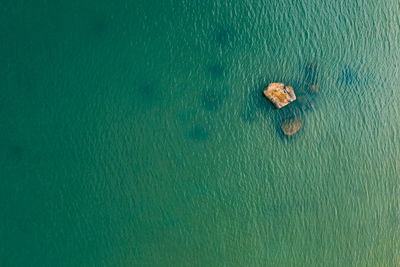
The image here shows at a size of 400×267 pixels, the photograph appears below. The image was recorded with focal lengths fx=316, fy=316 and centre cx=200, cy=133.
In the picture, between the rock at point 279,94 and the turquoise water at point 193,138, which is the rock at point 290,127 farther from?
the rock at point 279,94

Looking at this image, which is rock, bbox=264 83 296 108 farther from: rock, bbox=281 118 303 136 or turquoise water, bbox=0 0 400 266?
rock, bbox=281 118 303 136

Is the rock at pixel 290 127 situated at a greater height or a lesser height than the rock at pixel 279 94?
lesser

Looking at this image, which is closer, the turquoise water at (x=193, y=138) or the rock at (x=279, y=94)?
the turquoise water at (x=193, y=138)

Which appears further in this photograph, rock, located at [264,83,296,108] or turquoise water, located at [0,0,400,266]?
rock, located at [264,83,296,108]

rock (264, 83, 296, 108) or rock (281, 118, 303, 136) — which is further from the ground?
rock (264, 83, 296, 108)

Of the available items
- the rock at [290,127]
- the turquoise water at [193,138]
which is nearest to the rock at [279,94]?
the turquoise water at [193,138]

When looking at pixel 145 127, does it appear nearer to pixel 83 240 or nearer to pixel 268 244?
pixel 83 240

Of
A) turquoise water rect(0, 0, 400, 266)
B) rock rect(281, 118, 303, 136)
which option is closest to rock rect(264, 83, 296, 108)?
turquoise water rect(0, 0, 400, 266)
